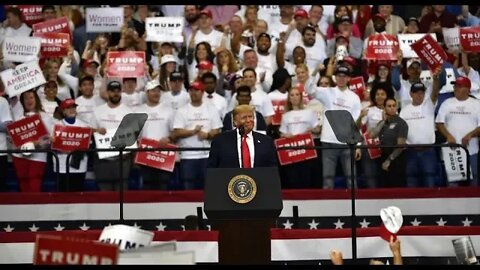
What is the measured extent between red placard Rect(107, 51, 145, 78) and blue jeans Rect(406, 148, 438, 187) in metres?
3.79

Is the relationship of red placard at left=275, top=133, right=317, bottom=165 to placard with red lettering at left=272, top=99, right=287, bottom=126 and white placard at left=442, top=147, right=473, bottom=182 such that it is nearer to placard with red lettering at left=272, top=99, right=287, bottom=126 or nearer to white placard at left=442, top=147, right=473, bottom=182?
placard with red lettering at left=272, top=99, right=287, bottom=126

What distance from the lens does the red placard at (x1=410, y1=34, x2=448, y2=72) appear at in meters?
20.6

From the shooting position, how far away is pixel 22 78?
20.0 metres

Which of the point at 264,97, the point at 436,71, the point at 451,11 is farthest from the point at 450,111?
the point at 451,11

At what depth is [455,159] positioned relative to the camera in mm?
19328

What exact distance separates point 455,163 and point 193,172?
10.9 feet

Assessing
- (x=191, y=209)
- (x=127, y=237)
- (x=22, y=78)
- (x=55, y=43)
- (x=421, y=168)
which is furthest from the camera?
(x=55, y=43)

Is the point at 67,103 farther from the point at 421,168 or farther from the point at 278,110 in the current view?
the point at 421,168

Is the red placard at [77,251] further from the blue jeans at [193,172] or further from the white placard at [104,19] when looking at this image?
the white placard at [104,19]

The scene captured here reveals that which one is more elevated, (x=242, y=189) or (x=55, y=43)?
(x=55, y=43)

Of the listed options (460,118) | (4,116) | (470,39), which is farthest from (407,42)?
(4,116)

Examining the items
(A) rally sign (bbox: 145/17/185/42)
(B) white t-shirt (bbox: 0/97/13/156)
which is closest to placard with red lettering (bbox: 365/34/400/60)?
(A) rally sign (bbox: 145/17/185/42)

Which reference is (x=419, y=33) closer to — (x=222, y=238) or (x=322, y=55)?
(x=322, y=55)

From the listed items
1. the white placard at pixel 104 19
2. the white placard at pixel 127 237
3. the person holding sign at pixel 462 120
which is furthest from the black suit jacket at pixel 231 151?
the white placard at pixel 104 19
